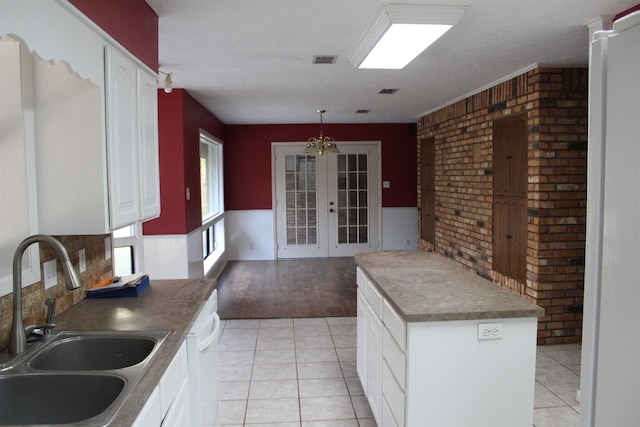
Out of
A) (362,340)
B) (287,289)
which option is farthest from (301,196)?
(362,340)

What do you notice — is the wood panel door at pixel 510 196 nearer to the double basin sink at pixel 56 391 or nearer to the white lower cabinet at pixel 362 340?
the white lower cabinet at pixel 362 340

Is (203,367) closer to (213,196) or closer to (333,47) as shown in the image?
(333,47)

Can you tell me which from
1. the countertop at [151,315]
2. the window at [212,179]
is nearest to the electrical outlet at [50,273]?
the countertop at [151,315]

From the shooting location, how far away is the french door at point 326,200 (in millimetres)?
8477

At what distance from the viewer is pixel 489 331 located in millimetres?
2035

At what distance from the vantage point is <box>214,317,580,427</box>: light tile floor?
9.57 feet

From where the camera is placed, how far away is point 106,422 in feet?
3.87

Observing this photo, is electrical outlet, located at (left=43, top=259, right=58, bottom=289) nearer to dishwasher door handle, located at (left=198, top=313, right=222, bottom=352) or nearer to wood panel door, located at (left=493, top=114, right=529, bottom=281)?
dishwasher door handle, located at (left=198, top=313, right=222, bottom=352)

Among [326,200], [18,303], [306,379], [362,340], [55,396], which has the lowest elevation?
[306,379]

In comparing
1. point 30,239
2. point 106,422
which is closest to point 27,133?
point 30,239

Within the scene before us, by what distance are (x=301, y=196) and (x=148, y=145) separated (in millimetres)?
6089

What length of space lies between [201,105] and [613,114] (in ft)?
18.7

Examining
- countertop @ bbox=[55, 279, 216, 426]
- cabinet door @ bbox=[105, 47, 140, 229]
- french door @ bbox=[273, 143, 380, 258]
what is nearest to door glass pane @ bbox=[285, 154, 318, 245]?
french door @ bbox=[273, 143, 380, 258]

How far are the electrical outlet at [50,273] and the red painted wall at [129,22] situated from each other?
1.04 metres
